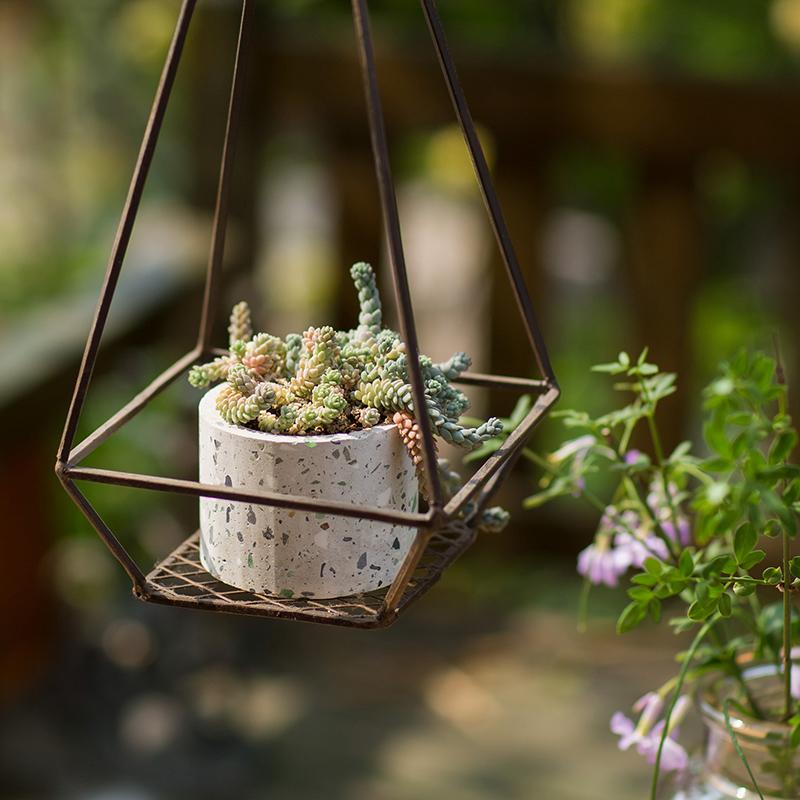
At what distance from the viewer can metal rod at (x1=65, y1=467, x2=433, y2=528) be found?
64cm

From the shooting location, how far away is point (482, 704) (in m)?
2.45

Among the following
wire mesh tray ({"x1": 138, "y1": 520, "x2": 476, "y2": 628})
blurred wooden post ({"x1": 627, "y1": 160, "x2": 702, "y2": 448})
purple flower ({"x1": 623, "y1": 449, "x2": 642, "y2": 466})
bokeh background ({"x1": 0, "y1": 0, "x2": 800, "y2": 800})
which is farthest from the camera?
blurred wooden post ({"x1": 627, "y1": 160, "x2": 702, "y2": 448})

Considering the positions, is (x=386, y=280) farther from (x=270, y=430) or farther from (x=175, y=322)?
(x=270, y=430)

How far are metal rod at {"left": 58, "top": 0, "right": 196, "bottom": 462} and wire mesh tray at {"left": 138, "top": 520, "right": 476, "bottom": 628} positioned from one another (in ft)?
0.35

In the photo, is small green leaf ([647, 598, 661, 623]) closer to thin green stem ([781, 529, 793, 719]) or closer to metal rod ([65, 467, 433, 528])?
thin green stem ([781, 529, 793, 719])

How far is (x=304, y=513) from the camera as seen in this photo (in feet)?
2.41

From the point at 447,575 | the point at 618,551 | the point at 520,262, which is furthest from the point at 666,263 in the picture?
the point at 618,551

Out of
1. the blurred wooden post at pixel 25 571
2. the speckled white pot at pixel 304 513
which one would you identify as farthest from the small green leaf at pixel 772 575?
the blurred wooden post at pixel 25 571

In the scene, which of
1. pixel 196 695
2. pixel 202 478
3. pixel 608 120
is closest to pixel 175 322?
pixel 196 695

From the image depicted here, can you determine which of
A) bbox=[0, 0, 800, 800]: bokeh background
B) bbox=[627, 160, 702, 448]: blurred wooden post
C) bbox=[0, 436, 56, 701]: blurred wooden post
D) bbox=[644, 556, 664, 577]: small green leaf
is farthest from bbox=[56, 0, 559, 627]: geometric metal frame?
bbox=[627, 160, 702, 448]: blurred wooden post

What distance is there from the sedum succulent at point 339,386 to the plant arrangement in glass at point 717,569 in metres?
0.12

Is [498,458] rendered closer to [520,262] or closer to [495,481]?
[495,481]

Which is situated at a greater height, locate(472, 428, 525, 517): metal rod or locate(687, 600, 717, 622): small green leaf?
locate(472, 428, 525, 517): metal rod

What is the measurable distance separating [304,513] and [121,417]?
142 mm
